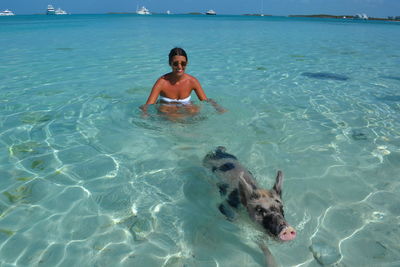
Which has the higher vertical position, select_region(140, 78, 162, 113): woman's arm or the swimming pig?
select_region(140, 78, 162, 113): woman's arm

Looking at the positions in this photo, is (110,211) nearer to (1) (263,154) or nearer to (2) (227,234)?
(2) (227,234)

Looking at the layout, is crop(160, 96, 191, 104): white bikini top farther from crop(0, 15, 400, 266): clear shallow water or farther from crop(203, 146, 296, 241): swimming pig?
crop(203, 146, 296, 241): swimming pig

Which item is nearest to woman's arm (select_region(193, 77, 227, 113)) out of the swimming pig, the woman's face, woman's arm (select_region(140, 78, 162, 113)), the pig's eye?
the woman's face

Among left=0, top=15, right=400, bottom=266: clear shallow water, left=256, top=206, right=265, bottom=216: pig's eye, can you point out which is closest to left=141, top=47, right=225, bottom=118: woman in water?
left=0, top=15, right=400, bottom=266: clear shallow water

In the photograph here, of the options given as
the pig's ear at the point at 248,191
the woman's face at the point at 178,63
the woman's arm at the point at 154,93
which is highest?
the woman's face at the point at 178,63

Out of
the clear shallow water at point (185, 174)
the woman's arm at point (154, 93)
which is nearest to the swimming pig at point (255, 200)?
the clear shallow water at point (185, 174)

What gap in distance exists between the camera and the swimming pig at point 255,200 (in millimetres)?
2413

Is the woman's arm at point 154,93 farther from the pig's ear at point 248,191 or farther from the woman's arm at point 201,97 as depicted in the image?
the pig's ear at point 248,191

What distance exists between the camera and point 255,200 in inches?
106

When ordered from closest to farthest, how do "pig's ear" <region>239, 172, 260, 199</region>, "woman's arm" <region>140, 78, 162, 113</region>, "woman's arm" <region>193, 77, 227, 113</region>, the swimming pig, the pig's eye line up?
the swimming pig, the pig's eye, "pig's ear" <region>239, 172, 260, 199</region>, "woman's arm" <region>140, 78, 162, 113</region>, "woman's arm" <region>193, 77, 227, 113</region>

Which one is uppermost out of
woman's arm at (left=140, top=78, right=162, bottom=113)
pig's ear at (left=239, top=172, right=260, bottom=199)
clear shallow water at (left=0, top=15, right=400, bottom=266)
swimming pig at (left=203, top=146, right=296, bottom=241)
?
woman's arm at (left=140, top=78, right=162, bottom=113)

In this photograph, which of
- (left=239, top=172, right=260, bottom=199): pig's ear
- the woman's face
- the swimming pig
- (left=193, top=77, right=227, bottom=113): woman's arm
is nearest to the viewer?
the swimming pig

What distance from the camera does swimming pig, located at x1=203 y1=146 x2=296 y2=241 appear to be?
241cm

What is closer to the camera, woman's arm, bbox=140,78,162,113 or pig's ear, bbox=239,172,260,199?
pig's ear, bbox=239,172,260,199
